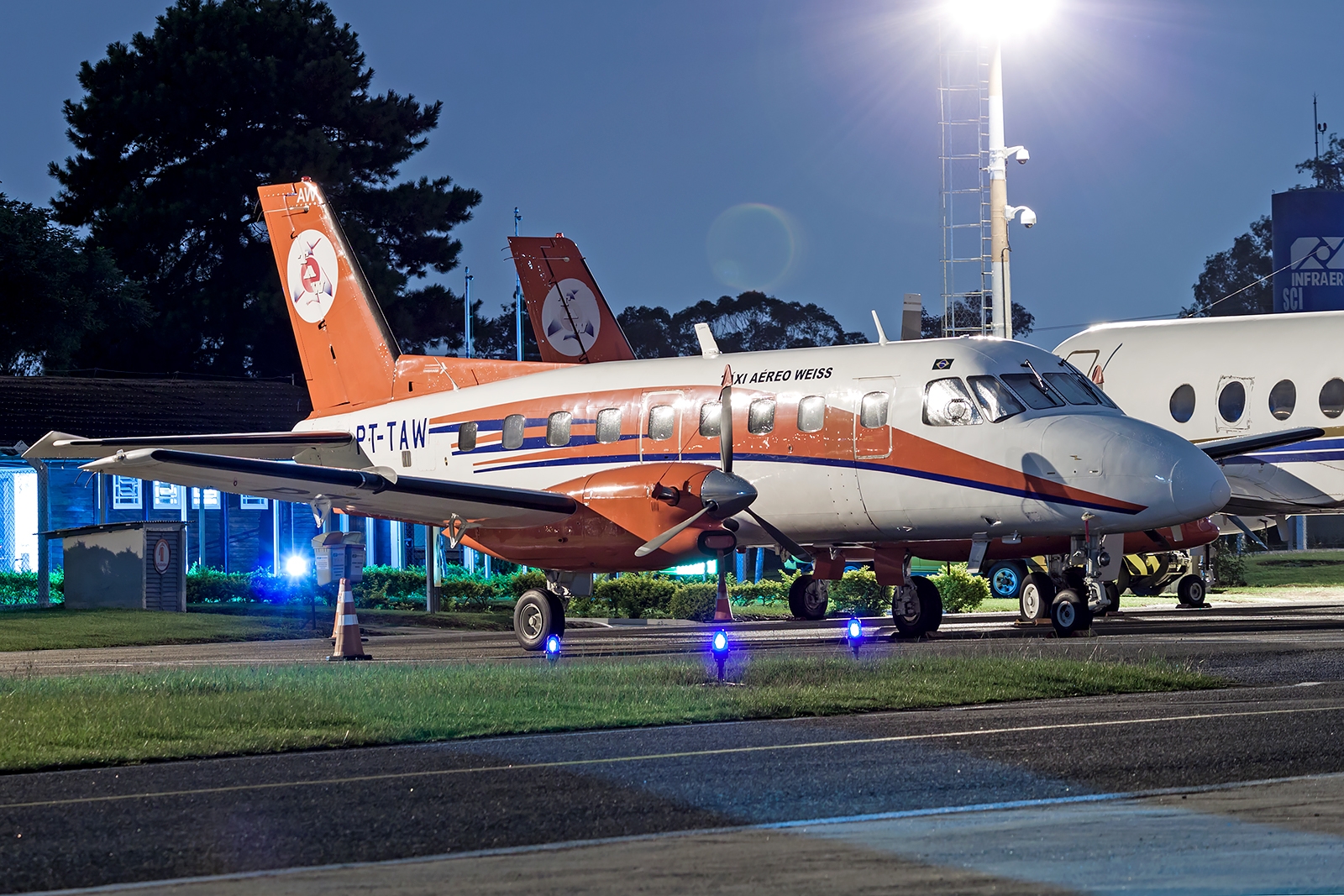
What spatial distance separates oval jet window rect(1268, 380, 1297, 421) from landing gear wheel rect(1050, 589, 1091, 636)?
708cm

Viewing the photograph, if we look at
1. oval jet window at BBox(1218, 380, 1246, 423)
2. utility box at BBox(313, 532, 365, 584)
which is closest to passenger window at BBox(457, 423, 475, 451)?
utility box at BBox(313, 532, 365, 584)

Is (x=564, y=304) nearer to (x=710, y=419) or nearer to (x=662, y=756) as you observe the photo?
(x=710, y=419)

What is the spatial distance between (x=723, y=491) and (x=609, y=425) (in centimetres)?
305

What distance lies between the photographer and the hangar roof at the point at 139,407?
37.7m

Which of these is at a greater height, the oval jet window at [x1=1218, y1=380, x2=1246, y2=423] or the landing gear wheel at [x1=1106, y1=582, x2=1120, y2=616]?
the oval jet window at [x1=1218, y1=380, x2=1246, y2=423]

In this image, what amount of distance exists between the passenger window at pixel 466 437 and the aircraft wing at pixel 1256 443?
32.7ft

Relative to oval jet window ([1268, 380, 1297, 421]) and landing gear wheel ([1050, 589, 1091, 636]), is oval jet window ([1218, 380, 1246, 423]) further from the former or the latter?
landing gear wheel ([1050, 589, 1091, 636])

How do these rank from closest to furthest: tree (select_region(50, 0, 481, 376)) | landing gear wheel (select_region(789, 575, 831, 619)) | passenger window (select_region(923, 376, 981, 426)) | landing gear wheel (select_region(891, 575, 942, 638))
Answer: passenger window (select_region(923, 376, 981, 426))
landing gear wheel (select_region(891, 575, 942, 638))
landing gear wheel (select_region(789, 575, 831, 619))
tree (select_region(50, 0, 481, 376))

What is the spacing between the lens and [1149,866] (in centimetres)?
596

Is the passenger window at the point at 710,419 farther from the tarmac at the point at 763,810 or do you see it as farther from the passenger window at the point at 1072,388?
the tarmac at the point at 763,810

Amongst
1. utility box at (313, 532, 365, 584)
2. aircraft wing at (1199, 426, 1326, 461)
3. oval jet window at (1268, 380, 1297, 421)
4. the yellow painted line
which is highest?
oval jet window at (1268, 380, 1297, 421)

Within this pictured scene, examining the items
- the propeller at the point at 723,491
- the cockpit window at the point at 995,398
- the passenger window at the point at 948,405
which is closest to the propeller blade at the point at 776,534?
the propeller at the point at 723,491

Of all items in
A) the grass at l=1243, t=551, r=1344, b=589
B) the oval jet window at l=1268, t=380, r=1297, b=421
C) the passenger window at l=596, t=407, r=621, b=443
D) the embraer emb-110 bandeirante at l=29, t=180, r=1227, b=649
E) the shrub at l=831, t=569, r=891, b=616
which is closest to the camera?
the embraer emb-110 bandeirante at l=29, t=180, r=1227, b=649

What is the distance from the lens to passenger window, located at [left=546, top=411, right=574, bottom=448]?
2111 centimetres
